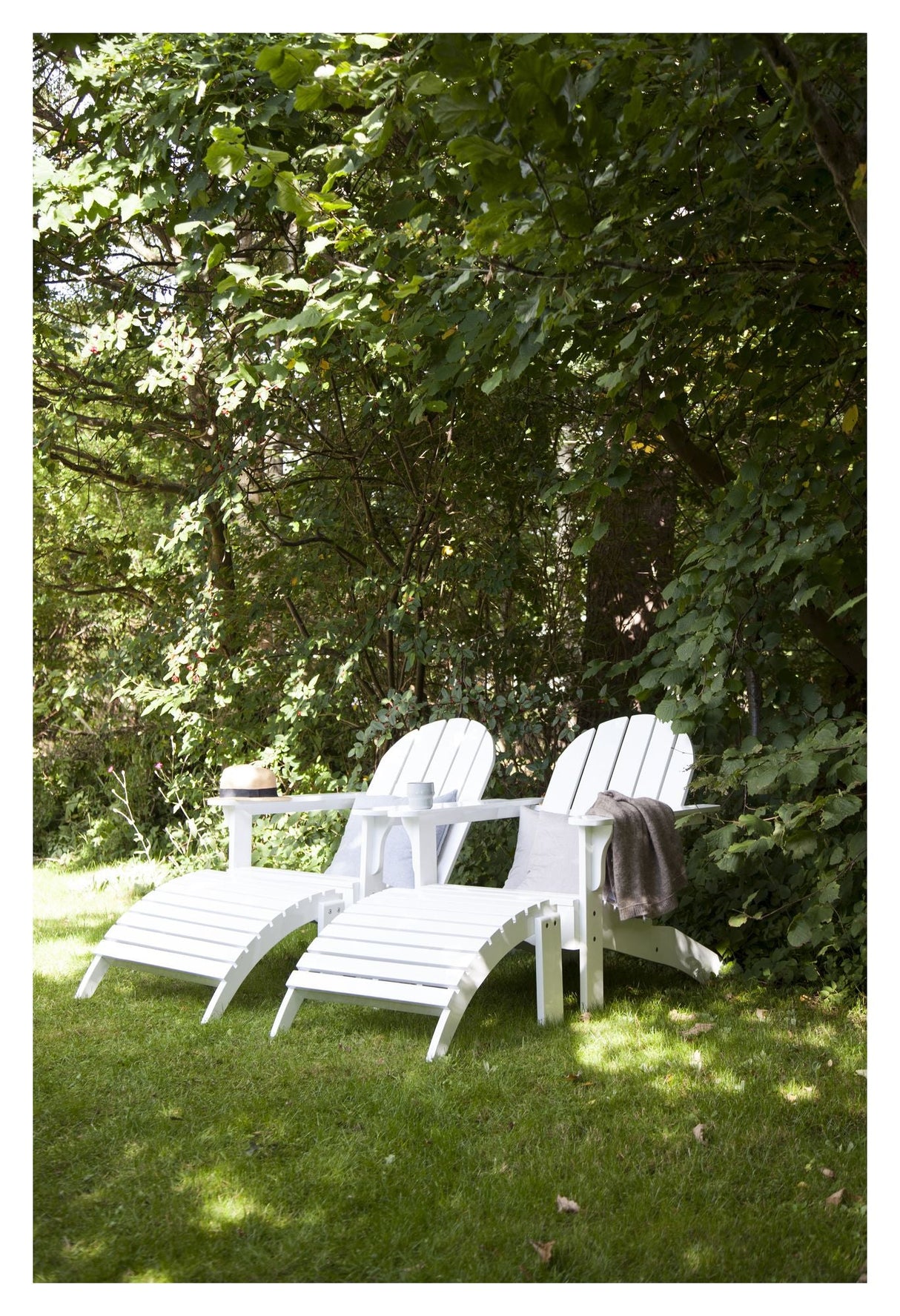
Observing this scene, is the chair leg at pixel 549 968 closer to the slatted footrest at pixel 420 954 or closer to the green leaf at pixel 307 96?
the slatted footrest at pixel 420 954

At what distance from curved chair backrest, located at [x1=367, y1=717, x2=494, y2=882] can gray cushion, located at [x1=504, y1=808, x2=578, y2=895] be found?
0.73 feet

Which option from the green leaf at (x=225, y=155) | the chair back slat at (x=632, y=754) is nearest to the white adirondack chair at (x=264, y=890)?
the chair back slat at (x=632, y=754)

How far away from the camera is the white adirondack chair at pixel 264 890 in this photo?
3508 mm

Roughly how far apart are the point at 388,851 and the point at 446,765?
399 mm

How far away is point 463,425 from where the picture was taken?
5.50m

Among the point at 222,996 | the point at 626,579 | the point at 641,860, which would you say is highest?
the point at 626,579

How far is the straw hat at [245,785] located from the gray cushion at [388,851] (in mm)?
342

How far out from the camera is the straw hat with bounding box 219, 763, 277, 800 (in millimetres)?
4219

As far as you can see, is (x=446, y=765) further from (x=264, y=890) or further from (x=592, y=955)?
(x=592, y=955)

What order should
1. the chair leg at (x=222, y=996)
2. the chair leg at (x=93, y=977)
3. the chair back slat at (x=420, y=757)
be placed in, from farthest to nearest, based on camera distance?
the chair back slat at (x=420, y=757) → the chair leg at (x=93, y=977) → the chair leg at (x=222, y=996)

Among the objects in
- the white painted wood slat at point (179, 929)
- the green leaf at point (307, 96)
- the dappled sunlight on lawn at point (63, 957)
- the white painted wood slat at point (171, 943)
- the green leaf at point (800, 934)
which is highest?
the green leaf at point (307, 96)

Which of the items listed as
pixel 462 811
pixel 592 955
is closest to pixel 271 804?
pixel 462 811

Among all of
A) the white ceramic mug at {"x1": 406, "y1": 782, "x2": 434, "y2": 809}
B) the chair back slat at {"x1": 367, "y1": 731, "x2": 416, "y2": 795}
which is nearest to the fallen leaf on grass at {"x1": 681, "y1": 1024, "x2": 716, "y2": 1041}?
the white ceramic mug at {"x1": 406, "y1": 782, "x2": 434, "y2": 809}
